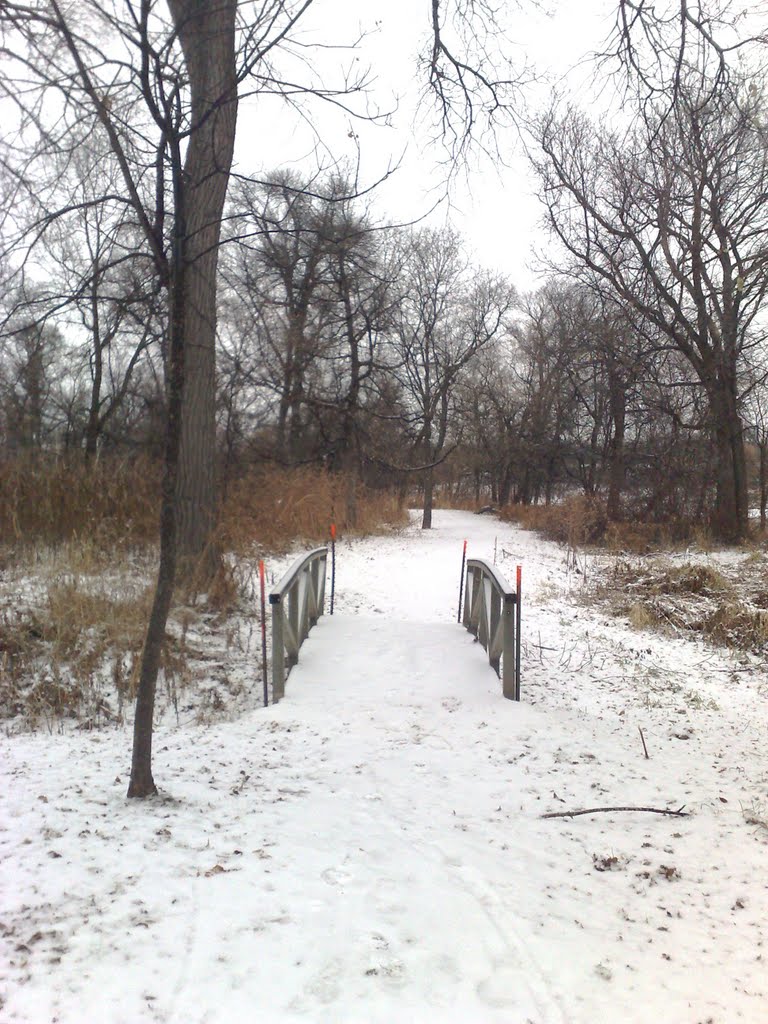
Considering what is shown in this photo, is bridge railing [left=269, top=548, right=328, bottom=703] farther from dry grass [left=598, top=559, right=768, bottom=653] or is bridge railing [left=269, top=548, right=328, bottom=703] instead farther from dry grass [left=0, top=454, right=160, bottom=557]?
dry grass [left=598, top=559, right=768, bottom=653]

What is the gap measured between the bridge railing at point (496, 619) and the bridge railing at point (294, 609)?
69.1 inches

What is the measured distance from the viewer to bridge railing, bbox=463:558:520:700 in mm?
5891

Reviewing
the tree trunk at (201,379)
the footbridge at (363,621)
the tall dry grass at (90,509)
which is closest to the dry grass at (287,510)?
the tall dry grass at (90,509)

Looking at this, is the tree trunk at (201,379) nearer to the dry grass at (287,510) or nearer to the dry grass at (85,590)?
the dry grass at (85,590)

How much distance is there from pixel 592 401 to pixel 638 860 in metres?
30.1

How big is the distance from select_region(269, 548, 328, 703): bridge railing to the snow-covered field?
1.02ft

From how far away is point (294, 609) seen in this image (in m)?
6.50

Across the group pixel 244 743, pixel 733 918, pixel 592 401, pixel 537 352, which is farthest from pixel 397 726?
pixel 537 352

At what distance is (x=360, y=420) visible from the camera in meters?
19.8

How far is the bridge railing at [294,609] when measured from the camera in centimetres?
579

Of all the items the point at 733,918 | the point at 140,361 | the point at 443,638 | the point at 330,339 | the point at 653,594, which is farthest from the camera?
the point at 140,361

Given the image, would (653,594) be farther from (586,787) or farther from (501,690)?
(586,787)

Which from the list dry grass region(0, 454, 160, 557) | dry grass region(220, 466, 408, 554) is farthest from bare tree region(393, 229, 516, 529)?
dry grass region(0, 454, 160, 557)

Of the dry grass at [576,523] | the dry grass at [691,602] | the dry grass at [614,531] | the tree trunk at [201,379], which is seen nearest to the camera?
the tree trunk at [201,379]
